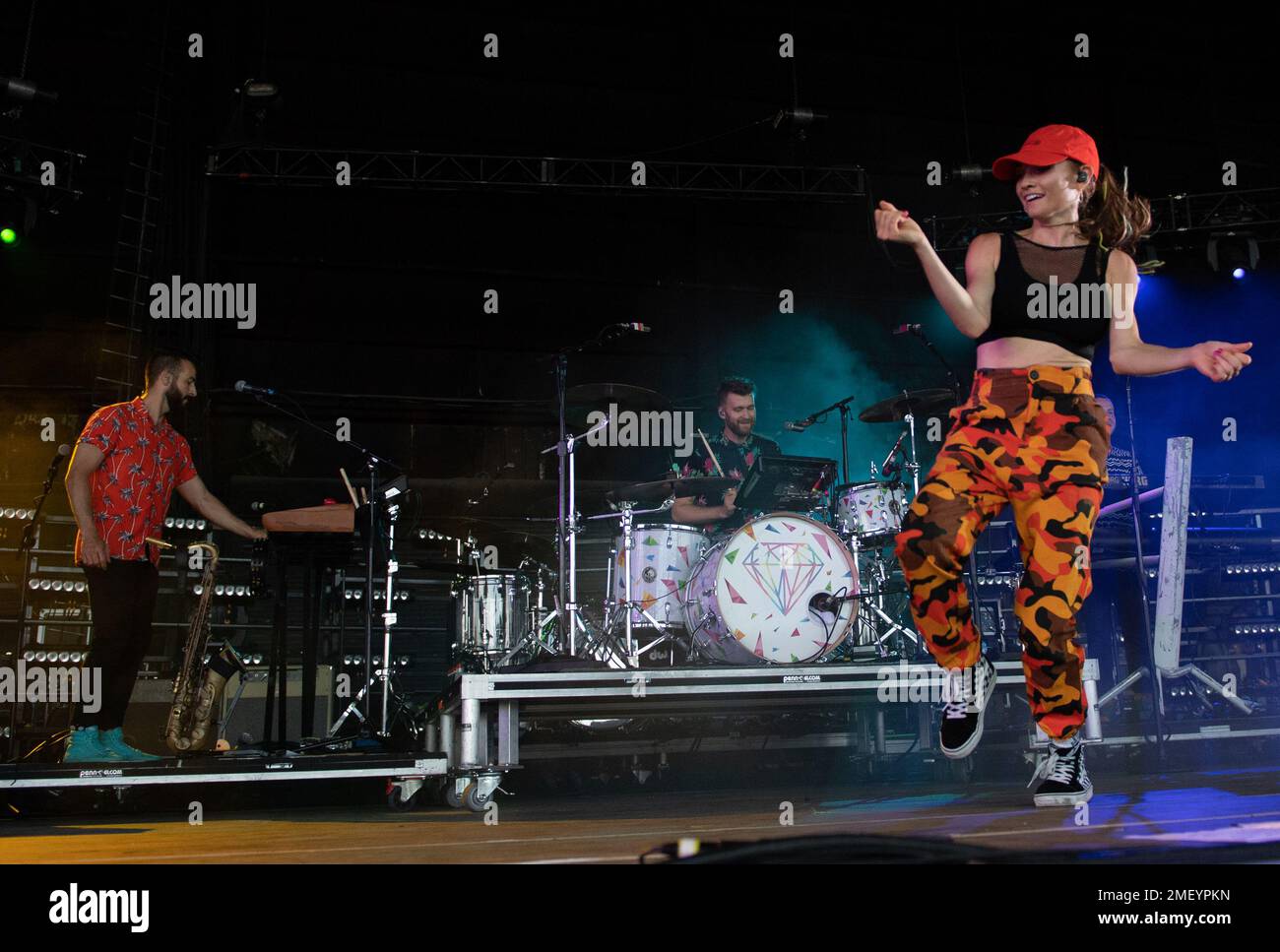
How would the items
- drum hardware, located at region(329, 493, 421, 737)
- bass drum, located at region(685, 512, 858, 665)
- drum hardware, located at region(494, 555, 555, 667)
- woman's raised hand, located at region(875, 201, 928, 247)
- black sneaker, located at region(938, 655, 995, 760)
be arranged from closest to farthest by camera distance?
woman's raised hand, located at region(875, 201, 928, 247) < black sneaker, located at region(938, 655, 995, 760) < drum hardware, located at region(329, 493, 421, 737) < bass drum, located at region(685, 512, 858, 665) < drum hardware, located at region(494, 555, 555, 667)

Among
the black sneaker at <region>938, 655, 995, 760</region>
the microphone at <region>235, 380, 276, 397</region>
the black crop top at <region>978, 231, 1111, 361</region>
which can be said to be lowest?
the black sneaker at <region>938, 655, 995, 760</region>

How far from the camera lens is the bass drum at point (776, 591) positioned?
4.98 meters

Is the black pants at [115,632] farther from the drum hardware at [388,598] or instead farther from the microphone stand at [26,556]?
the drum hardware at [388,598]

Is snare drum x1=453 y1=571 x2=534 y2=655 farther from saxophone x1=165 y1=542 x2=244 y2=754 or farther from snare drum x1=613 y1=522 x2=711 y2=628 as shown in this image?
saxophone x1=165 y1=542 x2=244 y2=754

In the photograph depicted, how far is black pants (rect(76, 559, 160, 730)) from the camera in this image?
425cm

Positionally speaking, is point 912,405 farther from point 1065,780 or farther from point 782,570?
point 1065,780

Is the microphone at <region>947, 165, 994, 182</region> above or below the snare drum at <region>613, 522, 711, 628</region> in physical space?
above

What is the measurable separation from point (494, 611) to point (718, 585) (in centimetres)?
157

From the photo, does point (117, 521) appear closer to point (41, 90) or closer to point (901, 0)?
point (41, 90)

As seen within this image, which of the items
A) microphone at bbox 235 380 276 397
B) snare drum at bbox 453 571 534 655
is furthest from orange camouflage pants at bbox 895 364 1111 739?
snare drum at bbox 453 571 534 655

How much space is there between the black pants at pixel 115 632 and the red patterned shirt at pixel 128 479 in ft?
0.29
